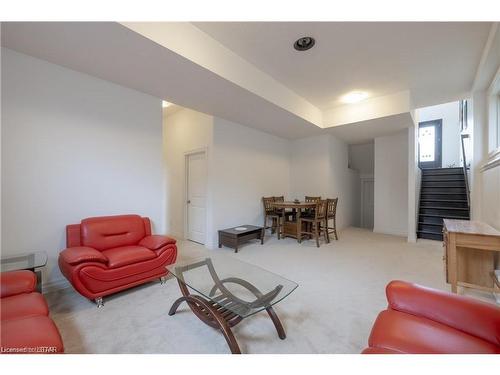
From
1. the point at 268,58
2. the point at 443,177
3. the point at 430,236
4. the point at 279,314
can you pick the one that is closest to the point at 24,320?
the point at 279,314

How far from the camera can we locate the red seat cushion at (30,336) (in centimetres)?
100

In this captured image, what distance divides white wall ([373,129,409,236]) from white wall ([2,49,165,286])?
543 centimetres

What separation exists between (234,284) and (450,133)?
7.97 m

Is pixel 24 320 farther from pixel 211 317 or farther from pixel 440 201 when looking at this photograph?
pixel 440 201

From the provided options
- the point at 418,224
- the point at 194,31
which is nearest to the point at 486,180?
the point at 418,224

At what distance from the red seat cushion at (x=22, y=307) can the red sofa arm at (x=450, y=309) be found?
211cm

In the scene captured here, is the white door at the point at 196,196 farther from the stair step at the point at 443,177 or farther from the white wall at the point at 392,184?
the stair step at the point at 443,177

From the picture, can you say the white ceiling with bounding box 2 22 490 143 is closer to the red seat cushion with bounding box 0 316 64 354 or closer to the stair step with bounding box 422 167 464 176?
the red seat cushion with bounding box 0 316 64 354

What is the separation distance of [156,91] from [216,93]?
0.85 metres

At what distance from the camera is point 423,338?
103 cm

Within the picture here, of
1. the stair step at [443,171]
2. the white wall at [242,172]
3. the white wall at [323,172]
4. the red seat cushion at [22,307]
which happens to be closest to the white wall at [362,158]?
the white wall at [323,172]

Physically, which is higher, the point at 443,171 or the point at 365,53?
the point at 365,53

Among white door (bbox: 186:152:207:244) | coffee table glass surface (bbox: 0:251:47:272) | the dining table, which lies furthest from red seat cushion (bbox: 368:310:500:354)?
white door (bbox: 186:152:207:244)

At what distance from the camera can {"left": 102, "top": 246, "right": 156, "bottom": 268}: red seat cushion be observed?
2122 mm
